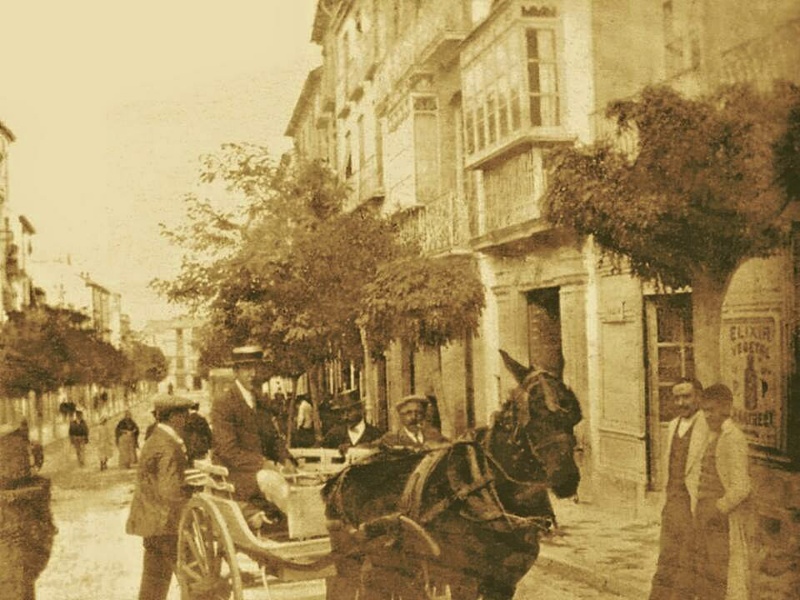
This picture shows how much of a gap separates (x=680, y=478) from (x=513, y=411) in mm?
1058

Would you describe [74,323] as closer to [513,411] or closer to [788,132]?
[513,411]

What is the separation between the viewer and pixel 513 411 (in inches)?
172

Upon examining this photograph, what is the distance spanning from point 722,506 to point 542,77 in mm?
5504

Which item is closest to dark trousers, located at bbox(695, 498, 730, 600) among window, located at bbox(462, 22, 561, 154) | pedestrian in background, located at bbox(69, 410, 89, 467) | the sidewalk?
the sidewalk

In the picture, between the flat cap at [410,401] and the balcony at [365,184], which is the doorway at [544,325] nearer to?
the balcony at [365,184]

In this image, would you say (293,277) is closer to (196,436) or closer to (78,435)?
(196,436)

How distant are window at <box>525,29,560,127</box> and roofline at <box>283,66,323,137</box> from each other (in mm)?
2442

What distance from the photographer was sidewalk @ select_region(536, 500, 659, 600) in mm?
5883

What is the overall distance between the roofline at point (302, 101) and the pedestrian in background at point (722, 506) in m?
3.65

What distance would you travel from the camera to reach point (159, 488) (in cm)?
530

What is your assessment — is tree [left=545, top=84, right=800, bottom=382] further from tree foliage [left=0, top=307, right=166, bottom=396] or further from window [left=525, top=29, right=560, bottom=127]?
tree foliage [left=0, top=307, right=166, bottom=396]

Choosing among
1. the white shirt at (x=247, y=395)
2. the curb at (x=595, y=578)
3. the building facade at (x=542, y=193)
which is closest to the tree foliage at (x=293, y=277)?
the building facade at (x=542, y=193)

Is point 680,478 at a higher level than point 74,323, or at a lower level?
lower

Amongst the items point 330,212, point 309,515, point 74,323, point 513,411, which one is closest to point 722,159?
point 513,411
